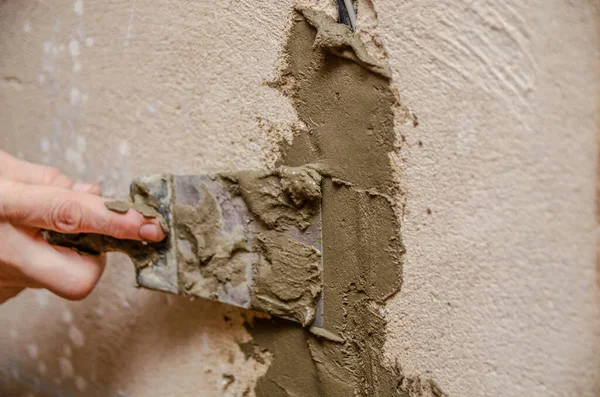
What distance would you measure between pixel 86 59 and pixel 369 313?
32.2 inches

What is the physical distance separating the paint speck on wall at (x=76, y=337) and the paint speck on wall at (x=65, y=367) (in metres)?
0.07

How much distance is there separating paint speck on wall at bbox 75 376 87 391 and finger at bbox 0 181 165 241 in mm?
543

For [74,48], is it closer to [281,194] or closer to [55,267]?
[55,267]

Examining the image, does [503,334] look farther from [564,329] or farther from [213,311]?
[213,311]

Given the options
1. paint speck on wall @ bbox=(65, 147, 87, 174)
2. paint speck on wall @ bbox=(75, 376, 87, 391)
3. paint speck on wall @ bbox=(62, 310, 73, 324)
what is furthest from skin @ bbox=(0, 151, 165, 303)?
paint speck on wall @ bbox=(75, 376, 87, 391)

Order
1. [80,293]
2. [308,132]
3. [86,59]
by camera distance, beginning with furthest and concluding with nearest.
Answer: [86,59] → [80,293] → [308,132]

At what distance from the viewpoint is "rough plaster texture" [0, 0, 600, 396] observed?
593 mm

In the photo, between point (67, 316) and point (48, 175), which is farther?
point (67, 316)

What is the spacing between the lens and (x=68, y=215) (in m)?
0.86

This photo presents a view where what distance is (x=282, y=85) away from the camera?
2.76 ft

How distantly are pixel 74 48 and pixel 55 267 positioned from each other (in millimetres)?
500

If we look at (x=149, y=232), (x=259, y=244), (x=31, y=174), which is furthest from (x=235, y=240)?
(x=31, y=174)

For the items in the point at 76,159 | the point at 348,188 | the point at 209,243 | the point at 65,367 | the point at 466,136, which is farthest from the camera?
the point at 65,367

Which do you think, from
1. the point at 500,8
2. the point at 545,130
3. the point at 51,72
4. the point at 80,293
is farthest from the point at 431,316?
the point at 51,72
